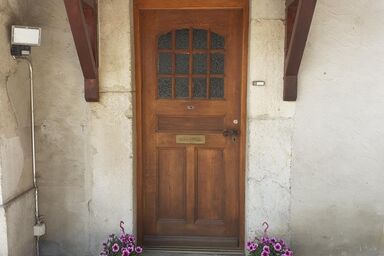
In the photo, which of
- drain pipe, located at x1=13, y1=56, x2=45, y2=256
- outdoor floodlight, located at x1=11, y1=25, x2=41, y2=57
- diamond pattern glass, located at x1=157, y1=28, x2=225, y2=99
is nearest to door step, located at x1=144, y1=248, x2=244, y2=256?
drain pipe, located at x1=13, y1=56, x2=45, y2=256

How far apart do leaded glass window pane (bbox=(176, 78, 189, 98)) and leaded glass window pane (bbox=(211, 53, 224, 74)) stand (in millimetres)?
288

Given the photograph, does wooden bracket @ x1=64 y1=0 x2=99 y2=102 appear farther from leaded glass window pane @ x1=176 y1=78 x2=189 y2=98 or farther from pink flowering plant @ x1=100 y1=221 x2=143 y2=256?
pink flowering plant @ x1=100 y1=221 x2=143 y2=256

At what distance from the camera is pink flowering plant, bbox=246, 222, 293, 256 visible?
3.45 m

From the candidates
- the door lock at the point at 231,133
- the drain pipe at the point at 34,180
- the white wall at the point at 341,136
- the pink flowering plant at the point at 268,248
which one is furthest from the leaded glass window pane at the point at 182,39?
the pink flowering plant at the point at 268,248

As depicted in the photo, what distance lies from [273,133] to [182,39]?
1274 mm

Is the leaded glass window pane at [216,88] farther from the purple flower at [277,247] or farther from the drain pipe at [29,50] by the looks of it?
the drain pipe at [29,50]

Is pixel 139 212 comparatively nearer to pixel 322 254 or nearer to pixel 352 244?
pixel 322 254

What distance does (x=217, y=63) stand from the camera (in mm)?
3854

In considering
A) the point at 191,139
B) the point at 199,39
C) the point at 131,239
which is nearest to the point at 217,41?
the point at 199,39

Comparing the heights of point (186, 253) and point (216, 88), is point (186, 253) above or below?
Result: below

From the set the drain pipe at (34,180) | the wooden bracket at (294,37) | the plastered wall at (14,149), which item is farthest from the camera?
the drain pipe at (34,180)

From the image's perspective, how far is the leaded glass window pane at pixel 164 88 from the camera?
3898 mm

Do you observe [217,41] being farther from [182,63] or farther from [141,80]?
[141,80]

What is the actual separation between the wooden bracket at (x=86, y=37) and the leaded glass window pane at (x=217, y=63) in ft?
3.68
